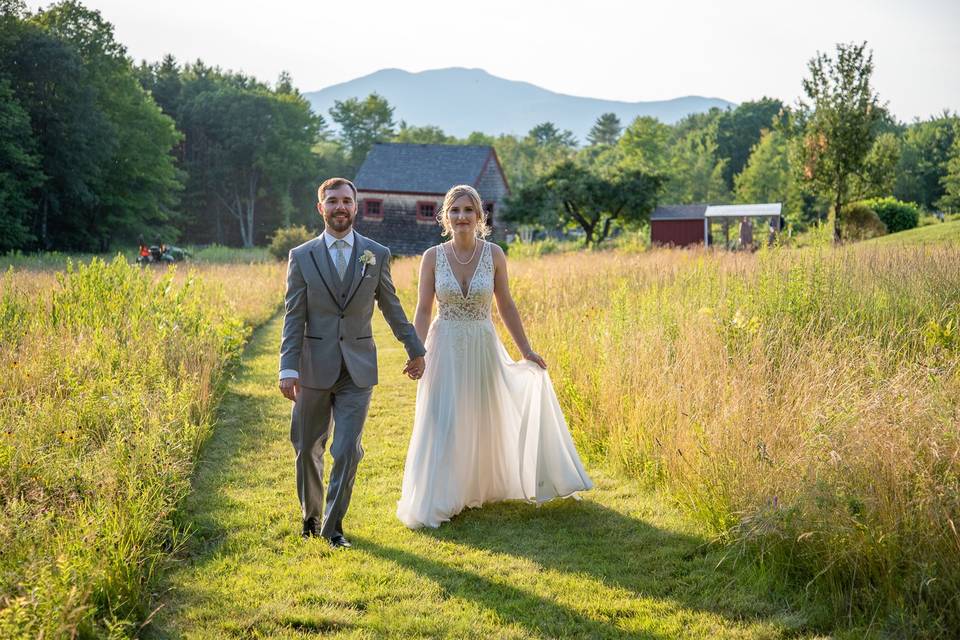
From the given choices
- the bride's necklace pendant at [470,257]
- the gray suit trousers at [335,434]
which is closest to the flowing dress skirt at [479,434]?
the bride's necklace pendant at [470,257]

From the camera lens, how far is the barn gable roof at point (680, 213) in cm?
4700

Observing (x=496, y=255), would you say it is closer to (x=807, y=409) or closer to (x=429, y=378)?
(x=429, y=378)

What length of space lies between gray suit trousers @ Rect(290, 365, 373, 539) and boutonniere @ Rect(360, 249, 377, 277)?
62cm

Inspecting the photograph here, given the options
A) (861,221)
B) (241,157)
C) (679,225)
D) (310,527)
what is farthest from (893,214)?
(241,157)

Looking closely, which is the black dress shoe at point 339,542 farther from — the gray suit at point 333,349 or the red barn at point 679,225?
the red barn at point 679,225

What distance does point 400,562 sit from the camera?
494cm

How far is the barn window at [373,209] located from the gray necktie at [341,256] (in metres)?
39.3

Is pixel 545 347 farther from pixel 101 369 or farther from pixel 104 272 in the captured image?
pixel 104 272

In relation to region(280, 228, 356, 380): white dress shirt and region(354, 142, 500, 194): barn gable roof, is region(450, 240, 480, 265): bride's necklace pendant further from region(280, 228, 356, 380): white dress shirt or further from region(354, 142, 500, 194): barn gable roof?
region(354, 142, 500, 194): barn gable roof

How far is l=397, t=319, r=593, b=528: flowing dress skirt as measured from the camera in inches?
223

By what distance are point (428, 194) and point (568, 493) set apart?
38.3m

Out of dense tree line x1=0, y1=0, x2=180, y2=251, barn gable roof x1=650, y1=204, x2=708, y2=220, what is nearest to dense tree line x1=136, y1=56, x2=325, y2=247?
dense tree line x1=0, y1=0, x2=180, y2=251

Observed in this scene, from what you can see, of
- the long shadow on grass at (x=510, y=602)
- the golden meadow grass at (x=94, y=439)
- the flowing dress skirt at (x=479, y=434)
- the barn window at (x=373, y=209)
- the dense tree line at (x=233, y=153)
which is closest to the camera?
the golden meadow grass at (x=94, y=439)

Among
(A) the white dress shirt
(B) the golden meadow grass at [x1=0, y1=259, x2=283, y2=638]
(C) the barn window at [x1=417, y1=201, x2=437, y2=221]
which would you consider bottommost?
(B) the golden meadow grass at [x1=0, y1=259, x2=283, y2=638]
